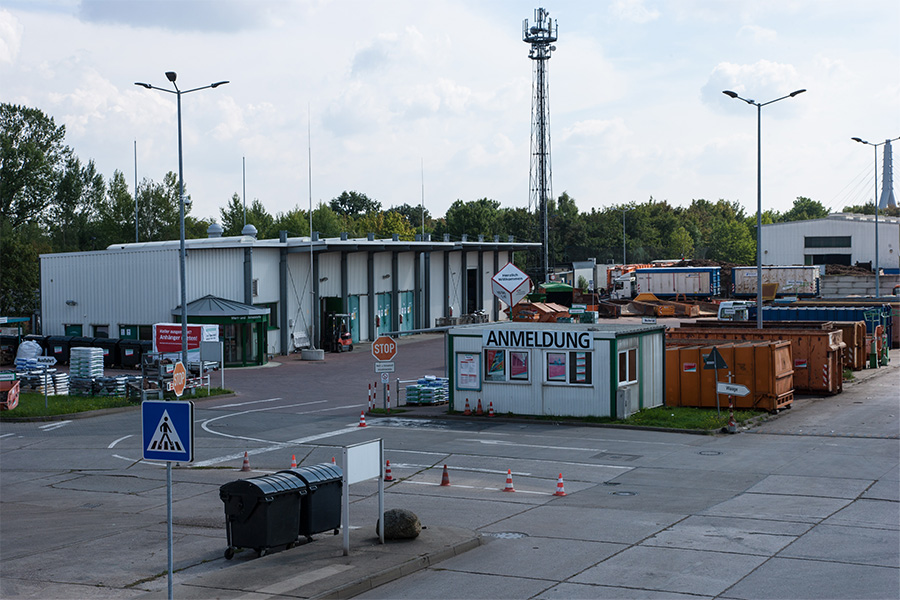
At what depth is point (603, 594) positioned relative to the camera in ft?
37.7

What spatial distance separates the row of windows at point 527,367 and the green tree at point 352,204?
129578 millimetres

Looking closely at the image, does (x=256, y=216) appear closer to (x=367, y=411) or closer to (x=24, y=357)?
(x=24, y=357)

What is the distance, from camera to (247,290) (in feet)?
157

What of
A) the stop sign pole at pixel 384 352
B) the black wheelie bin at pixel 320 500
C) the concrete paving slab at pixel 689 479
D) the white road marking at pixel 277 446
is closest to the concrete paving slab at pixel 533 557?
the black wheelie bin at pixel 320 500

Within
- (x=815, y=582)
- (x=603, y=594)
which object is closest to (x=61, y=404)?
(x=603, y=594)

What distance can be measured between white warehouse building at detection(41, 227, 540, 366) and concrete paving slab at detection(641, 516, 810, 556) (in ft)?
97.1

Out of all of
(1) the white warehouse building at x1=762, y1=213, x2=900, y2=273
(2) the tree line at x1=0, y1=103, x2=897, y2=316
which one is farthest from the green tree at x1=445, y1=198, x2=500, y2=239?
(1) the white warehouse building at x1=762, y1=213, x2=900, y2=273

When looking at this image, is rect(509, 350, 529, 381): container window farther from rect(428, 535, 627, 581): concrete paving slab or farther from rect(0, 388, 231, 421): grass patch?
rect(428, 535, 627, 581): concrete paving slab

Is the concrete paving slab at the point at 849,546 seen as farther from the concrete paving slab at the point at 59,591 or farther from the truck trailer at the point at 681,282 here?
the truck trailer at the point at 681,282

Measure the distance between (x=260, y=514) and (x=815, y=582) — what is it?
22.9 ft

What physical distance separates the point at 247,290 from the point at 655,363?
24984 mm

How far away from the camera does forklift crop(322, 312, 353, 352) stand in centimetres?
5150

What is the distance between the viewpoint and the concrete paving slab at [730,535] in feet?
44.7

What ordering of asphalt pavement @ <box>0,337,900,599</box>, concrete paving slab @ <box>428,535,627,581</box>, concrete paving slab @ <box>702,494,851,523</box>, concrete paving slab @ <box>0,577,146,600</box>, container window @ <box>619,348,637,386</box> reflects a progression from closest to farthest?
concrete paving slab @ <box>0,577,146,600</box> < asphalt pavement @ <box>0,337,900,599</box> < concrete paving slab @ <box>428,535,627,581</box> < concrete paving slab @ <box>702,494,851,523</box> < container window @ <box>619,348,637,386</box>
